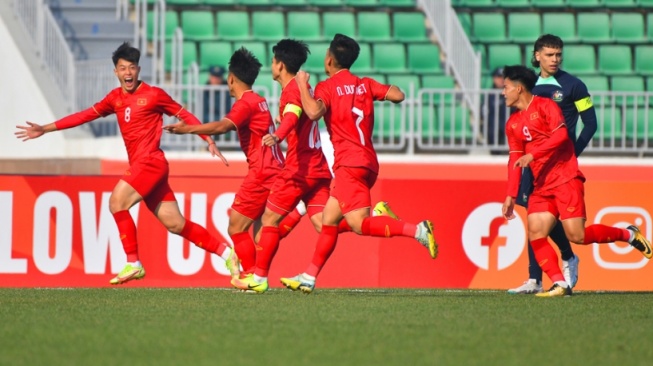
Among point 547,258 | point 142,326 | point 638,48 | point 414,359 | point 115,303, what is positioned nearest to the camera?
point 414,359

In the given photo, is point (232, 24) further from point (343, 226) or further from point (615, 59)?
point (343, 226)

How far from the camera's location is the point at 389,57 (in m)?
18.2

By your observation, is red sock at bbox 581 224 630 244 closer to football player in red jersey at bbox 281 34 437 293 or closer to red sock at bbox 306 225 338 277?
football player in red jersey at bbox 281 34 437 293

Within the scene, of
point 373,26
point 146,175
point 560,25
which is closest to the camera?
point 146,175

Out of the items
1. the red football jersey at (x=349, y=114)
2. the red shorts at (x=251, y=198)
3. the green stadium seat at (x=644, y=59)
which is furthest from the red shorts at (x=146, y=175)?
the green stadium seat at (x=644, y=59)

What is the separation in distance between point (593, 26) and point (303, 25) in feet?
15.0

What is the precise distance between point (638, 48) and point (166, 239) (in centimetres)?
967

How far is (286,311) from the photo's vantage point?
817 centimetres

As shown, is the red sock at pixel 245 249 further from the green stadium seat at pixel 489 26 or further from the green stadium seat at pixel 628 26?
the green stadium seat at pixel 628 26

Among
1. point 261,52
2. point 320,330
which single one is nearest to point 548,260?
point 320,330

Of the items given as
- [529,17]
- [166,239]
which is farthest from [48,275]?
[529,17]

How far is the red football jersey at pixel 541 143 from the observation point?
377 inches

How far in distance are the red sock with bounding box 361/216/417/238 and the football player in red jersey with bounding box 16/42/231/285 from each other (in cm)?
153

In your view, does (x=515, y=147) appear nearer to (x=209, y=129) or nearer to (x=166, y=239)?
(x=209, y=129)
